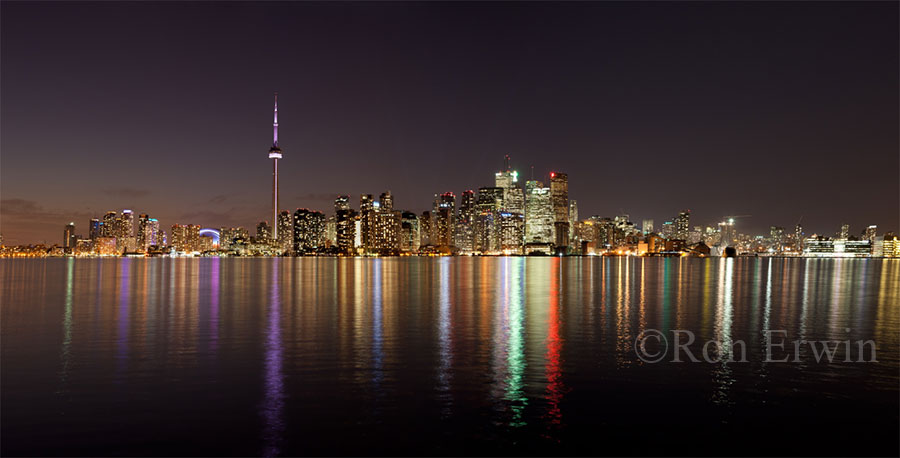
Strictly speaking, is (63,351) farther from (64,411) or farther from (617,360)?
(617,360)

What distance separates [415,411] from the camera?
65.3ft

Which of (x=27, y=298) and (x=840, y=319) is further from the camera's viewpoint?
(x=27, y=298)

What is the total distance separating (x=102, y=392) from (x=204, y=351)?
8725 mm

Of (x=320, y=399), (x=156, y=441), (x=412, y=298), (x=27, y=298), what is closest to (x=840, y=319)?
(x=412, y=298)

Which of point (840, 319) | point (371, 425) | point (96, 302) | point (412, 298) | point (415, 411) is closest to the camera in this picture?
point (371, 425)

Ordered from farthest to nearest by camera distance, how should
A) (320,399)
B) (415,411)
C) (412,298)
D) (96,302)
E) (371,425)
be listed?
(412,298) → (96,302) → (320,399) → (415,411) → (371,425)

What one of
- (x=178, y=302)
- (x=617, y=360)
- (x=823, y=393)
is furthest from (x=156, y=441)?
(x=178, y=302)

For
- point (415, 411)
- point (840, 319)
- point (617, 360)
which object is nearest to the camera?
point (415, 411)

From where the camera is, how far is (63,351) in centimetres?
3095

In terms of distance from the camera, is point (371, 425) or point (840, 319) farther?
point (840, 319)

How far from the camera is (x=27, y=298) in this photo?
203 ft

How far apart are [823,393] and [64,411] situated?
86.7 feet

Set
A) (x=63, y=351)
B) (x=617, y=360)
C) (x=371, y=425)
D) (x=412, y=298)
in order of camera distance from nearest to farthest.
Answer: (x=371, y=425)
(x=617, y=360)
(x=63, y=351)
(x=412, y=298)

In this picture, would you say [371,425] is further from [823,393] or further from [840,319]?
[840,319]
